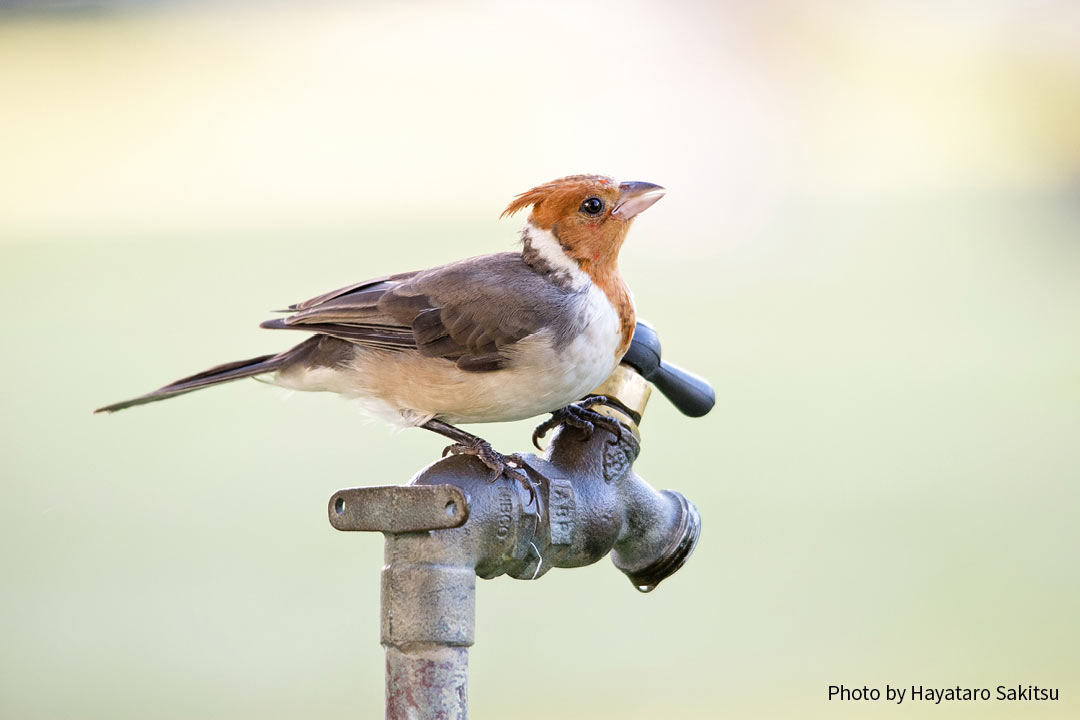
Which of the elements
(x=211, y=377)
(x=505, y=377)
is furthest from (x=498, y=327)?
(x=211, y=377)

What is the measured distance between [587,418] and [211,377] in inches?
31.3

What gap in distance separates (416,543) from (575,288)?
2.40 ft

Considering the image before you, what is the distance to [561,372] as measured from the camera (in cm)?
235

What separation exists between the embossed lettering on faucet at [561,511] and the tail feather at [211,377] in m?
0.70

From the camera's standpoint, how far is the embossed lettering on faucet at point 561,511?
7.47 ft

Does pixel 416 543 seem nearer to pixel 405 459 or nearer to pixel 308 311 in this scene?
pixel 308 311

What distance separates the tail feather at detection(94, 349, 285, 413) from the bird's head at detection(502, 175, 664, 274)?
622 millimetres

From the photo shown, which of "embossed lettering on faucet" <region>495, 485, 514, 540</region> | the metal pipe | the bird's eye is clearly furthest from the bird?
"embossed lettering on faucet" <region>495, 485, 514, 540</region>

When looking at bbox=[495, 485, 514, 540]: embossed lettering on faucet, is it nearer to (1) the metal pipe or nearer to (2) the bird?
(1) the metal pipe

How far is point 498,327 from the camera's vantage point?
2.43 m

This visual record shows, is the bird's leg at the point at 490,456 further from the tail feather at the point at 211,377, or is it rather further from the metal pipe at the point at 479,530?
the tail feather at the point at 211,377

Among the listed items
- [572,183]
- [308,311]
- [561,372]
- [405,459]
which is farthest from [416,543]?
[405,459]

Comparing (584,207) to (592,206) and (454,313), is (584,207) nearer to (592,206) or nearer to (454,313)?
(592,206)

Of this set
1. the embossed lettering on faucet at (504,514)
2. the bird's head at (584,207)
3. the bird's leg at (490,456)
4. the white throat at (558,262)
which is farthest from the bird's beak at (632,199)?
the embossed lettering on faucet at (504,514)
